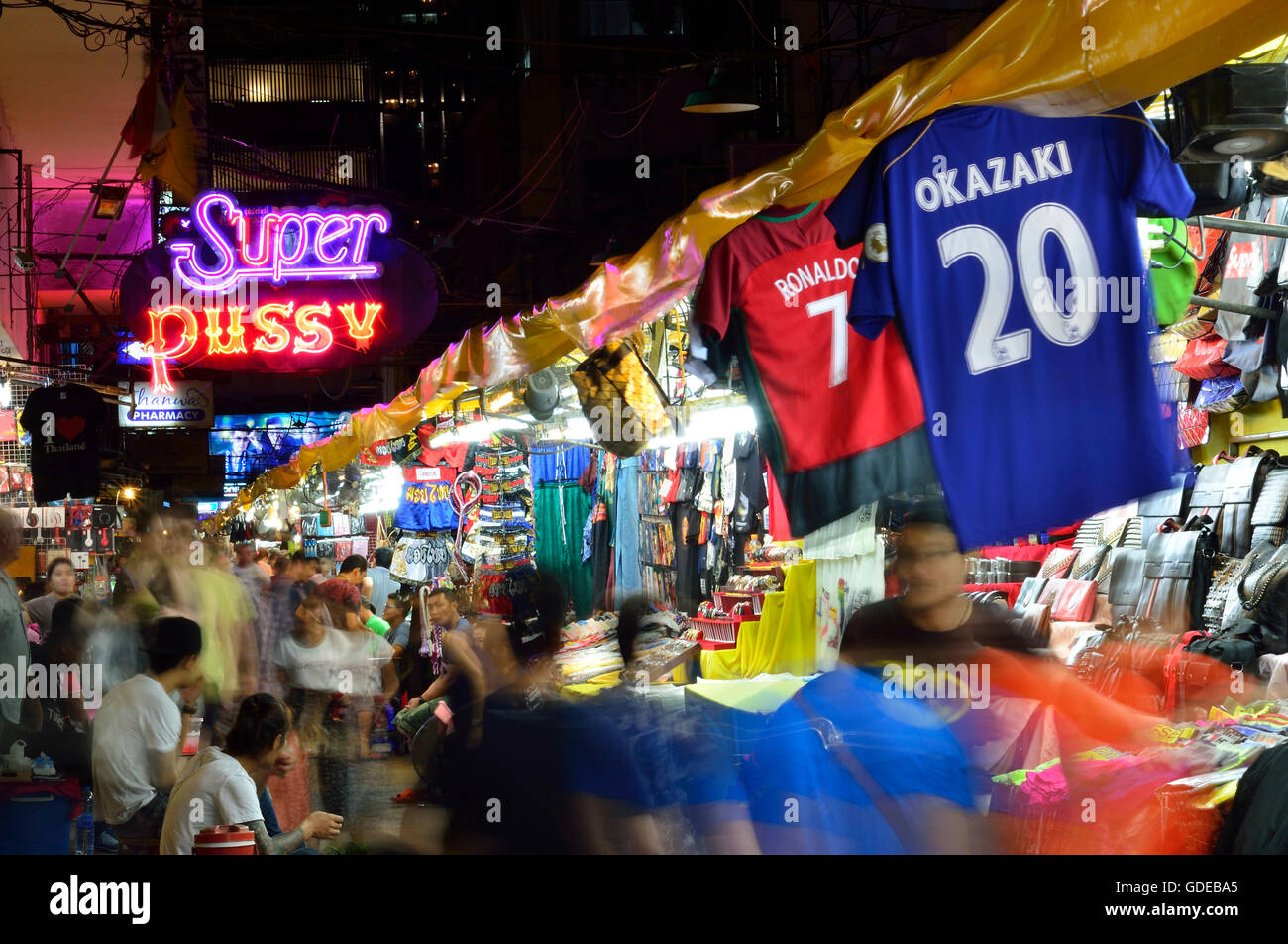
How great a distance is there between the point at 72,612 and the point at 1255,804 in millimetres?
8974

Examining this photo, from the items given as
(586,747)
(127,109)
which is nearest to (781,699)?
(586,747)

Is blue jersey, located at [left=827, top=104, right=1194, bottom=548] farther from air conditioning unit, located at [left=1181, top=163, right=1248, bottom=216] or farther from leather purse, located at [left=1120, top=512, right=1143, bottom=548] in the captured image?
leather purse, located at [left=1120, top=512, right=1143, bottom=548]

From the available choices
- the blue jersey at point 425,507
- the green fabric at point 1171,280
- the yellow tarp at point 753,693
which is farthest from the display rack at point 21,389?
the green fabric at point 1171,280

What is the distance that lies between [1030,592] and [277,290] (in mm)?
6710

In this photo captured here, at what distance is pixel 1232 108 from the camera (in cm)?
361

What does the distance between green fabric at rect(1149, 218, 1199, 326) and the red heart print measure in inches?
531

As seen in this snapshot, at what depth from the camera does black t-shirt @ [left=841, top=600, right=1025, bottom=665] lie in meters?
4.82

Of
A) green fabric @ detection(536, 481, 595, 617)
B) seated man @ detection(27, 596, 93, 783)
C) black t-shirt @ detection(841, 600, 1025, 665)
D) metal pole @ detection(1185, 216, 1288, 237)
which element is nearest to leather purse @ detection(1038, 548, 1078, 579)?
black t-shirt @ detection(841, 600, 1025, 665)

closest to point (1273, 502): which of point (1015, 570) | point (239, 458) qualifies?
point (1015, 570)

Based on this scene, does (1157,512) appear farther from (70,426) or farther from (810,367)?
(70,426)

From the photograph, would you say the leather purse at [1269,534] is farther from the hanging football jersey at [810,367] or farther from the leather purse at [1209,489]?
the hanging football jersey at [810,367]

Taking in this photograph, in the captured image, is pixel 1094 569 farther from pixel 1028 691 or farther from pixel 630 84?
pixel 630 84

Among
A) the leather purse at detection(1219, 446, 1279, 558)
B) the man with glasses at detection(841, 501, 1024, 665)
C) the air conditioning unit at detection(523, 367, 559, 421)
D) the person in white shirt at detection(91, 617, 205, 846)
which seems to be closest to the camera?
the man with glasses at detection(841, 501, 1024, 665)

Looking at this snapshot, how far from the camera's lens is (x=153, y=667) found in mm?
6203
